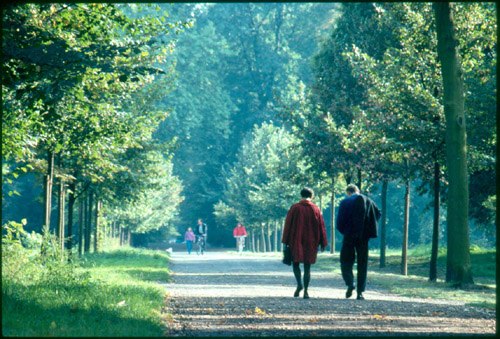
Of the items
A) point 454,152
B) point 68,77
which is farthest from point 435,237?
point 68,77

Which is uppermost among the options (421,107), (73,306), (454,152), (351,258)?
(421,107)

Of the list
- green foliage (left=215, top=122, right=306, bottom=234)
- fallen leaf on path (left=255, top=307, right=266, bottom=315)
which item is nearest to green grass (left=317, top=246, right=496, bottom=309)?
fallen leaf on path (left=255, top=307, right=266, bottom=315)

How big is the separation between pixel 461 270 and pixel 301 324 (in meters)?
7.86

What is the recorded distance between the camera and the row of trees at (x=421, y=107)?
15281 millimetres

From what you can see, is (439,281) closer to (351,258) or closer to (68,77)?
(351,258)

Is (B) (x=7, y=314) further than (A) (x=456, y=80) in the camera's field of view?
No

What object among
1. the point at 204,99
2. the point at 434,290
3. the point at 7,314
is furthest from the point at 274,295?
the point at 204,99

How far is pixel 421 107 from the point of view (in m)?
17.8

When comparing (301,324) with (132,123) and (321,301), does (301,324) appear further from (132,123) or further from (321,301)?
(132,123)

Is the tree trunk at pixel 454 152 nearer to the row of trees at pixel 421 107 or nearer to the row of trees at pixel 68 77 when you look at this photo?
the row of trees at pixel 421 107

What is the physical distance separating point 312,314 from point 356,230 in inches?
123

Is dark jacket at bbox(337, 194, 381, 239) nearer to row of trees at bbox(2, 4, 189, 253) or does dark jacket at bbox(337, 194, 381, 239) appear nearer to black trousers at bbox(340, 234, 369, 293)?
black trousers at bbox(340, 234, 369, 293)

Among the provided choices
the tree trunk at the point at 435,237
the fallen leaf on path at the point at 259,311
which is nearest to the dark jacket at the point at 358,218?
the fallen leaf on path at the point at 259,311

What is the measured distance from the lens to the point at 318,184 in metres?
32.5
